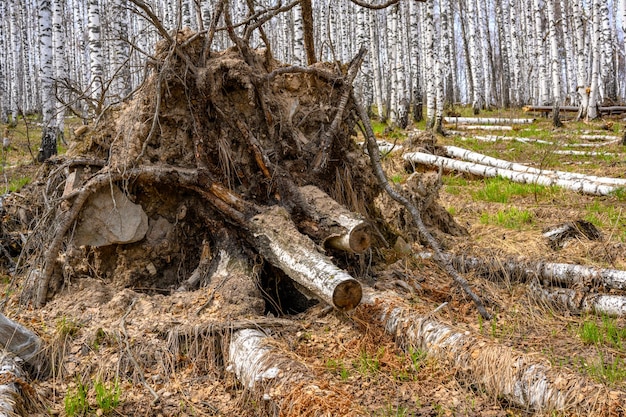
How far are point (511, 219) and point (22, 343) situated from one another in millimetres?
5825

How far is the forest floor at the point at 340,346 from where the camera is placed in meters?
3.10

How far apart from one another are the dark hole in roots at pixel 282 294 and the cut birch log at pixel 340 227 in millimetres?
528

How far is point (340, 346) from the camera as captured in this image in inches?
145

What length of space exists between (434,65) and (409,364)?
1436 centimetres

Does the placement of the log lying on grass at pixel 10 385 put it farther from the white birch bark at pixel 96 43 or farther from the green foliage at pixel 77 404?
the white birch bark at pixel 96 43

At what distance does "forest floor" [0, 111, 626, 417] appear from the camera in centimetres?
310

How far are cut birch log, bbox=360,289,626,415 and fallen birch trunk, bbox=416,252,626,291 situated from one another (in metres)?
1.55

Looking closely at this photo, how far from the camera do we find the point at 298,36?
49.1ft

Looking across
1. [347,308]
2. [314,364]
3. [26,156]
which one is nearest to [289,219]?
[347,308]

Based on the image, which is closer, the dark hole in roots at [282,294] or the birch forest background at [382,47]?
the dark hole in roots at [282,294]

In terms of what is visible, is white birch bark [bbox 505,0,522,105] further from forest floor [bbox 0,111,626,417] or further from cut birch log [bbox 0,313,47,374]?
cut birch log [bbox 0,313,47,374]

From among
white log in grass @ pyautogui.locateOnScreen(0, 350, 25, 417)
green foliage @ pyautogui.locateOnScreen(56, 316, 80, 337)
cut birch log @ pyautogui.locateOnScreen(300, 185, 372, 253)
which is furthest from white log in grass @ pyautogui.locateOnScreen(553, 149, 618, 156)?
white log in grass @ pyautogui.locateOnScreen(0, 350, 25, 417)

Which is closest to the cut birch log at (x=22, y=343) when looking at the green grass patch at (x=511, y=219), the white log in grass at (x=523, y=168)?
the green grass patch at (x=511, y=219)

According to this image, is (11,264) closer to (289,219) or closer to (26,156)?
(289,219)
